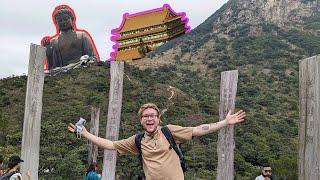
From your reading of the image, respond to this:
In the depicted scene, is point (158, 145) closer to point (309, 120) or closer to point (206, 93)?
point (309, 120)

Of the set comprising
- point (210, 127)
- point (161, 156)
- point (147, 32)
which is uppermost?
point (147, 32)

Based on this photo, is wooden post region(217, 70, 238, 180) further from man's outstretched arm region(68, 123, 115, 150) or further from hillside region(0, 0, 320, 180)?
hillside region(0, 0, 320, 180)

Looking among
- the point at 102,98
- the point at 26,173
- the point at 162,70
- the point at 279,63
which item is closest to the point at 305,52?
the point at 279,63

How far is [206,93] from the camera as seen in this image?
46.5 metres

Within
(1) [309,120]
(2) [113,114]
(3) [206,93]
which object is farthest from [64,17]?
(1) [309,120]

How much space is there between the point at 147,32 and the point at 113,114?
138 feet

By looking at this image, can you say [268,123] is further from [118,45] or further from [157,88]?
[118,45]

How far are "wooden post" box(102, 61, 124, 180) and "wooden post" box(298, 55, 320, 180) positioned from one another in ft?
11.1

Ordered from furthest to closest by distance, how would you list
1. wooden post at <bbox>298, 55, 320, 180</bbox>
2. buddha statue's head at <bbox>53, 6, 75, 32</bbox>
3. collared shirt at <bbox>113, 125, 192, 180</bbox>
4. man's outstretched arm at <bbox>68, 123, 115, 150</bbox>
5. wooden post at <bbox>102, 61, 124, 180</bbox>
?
buddha statue's head at <bbox>53, 6, 75, 32</bbox>
wooden post at <bbox>102, 61, 124, 180</bbox>
wooden post at <bbox>298, 55, 320, 180</bbox>
man's outstretched arm at <bbox>68, 123, 115, 150</bbox>
collared shirt at <bbox>113, 125, 192, 180</bbox>

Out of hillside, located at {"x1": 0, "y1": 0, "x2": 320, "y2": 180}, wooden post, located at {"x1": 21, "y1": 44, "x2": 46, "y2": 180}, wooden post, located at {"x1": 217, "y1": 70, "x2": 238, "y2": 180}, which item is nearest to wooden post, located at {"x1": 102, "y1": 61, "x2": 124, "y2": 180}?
wooden post, located at {"x1": 21, "y1": 44, "x2": 46, "y2": 180}

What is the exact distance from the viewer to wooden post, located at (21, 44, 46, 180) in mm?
6113

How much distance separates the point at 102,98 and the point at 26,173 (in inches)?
1201

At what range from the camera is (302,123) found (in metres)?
4.92

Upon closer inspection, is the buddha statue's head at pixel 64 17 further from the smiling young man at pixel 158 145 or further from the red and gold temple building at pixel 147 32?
the smiling young man at pixel 158 145
